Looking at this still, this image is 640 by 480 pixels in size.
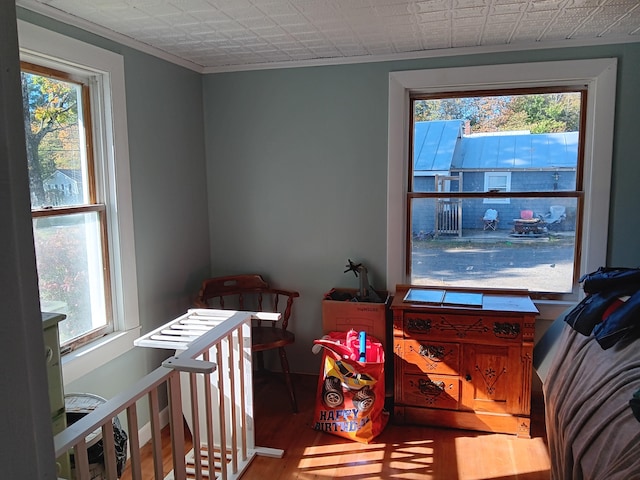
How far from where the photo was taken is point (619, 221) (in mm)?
2996

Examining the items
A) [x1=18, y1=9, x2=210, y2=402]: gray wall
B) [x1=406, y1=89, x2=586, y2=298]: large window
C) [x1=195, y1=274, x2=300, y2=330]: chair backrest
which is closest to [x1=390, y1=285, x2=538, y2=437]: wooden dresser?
[x1=406, y1=89, x2=586, y2=298]: large window

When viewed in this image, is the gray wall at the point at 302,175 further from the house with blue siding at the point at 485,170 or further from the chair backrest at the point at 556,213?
the chair backrest at the point at 556,213

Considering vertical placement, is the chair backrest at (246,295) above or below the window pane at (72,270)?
below

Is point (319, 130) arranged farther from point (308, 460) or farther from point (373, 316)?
point (308, 460)

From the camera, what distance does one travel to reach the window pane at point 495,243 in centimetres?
319

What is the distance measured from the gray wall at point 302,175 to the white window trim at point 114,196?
0.94 metres

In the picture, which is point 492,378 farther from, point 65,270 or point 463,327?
point 65,270

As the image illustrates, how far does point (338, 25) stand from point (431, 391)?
2.15 meters

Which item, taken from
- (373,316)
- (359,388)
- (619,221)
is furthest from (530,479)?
(619,221)

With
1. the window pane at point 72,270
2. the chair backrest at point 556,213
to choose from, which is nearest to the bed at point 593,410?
the chair backrest at point 556,213

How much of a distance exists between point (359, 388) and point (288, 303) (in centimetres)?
80

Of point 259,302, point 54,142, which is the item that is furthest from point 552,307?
point 54,142

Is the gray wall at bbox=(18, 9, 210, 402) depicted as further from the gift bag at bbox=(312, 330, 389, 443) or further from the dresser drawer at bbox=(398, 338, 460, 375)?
the dresser drawer at bbox=(398, 338, 460, 375)

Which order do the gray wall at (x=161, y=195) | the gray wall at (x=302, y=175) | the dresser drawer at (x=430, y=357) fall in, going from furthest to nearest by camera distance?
the gray wall at (x=302, y=175) → the dresser drawer at (x=430, y=357) → the gray wall at (x=161, y=195)
